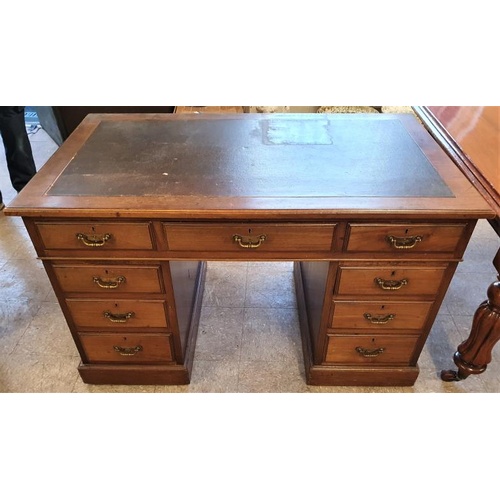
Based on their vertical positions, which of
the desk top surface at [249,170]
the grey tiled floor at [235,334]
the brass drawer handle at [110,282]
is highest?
the desk top surface at [249,170]

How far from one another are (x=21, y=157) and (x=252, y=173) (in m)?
1.88

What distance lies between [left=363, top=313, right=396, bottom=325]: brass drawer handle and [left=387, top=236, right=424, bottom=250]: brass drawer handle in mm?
295

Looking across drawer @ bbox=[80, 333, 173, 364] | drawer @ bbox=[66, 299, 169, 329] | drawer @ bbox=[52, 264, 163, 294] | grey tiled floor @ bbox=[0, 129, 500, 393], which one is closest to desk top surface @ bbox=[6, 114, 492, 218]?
drawer @ bbox=[52, 264, 163, 294]

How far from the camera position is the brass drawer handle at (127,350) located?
4.54 ft

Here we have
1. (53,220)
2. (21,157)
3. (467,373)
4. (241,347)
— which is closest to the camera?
(53,220)

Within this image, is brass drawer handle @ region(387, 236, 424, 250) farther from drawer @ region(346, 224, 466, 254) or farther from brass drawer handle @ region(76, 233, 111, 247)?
brass drawer handle @ region(76, 233, 111, 247)

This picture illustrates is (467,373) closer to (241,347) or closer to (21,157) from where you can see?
(241,347)

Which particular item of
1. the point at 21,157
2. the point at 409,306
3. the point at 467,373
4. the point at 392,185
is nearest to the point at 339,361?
the point at 409,306

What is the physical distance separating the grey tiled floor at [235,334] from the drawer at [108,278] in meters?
0.47

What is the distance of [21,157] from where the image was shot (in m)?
2.37

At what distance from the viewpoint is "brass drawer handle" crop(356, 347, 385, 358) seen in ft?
4.54

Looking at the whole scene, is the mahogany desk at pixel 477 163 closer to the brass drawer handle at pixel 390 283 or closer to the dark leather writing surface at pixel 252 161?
the dark leather writing surface at pixel 252 161

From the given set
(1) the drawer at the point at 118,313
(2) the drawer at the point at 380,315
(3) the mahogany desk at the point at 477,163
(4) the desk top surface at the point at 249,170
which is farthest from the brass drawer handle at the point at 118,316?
(3) the mahogany desk at the point at 477,163

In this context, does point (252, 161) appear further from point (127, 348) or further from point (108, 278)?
point (127, 348)
